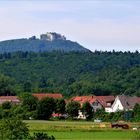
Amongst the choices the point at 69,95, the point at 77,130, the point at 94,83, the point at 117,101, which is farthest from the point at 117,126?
the point at 94,83

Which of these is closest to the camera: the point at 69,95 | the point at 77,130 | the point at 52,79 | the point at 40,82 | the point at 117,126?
the point at 77,130

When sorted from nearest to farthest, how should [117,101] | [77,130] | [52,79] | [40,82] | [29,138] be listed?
[29,138]
[77,130]
[117,101]
[40,82]
[52,79]

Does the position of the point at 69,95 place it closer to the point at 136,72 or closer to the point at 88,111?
the point at 136,72

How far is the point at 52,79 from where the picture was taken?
196 metres

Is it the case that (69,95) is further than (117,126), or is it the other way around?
(69,95)

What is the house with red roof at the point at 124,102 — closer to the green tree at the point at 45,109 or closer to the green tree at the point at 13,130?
the green tree at the point at 45,109

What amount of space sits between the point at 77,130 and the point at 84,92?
97661 mm

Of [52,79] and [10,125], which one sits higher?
[52,79]

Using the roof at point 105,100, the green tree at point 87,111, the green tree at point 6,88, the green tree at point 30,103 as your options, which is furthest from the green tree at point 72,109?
the green tree at point 6,88

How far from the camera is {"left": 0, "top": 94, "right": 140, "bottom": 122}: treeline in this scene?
8750 cm

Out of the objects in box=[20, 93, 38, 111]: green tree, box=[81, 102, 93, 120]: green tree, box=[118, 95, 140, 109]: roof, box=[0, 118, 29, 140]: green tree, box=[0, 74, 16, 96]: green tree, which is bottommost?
box=[0, 118, 29, 140]: green tree

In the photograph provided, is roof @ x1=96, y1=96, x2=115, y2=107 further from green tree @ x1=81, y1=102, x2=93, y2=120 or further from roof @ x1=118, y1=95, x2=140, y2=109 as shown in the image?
green tree @ x1=81, y1=102, x2=93, y2=120

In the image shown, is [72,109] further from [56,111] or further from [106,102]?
[106,102]

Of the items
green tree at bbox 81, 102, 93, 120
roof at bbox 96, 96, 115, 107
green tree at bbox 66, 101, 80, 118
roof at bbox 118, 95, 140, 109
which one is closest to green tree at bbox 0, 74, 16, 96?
roof at bbox 96, 96, 115, 107
